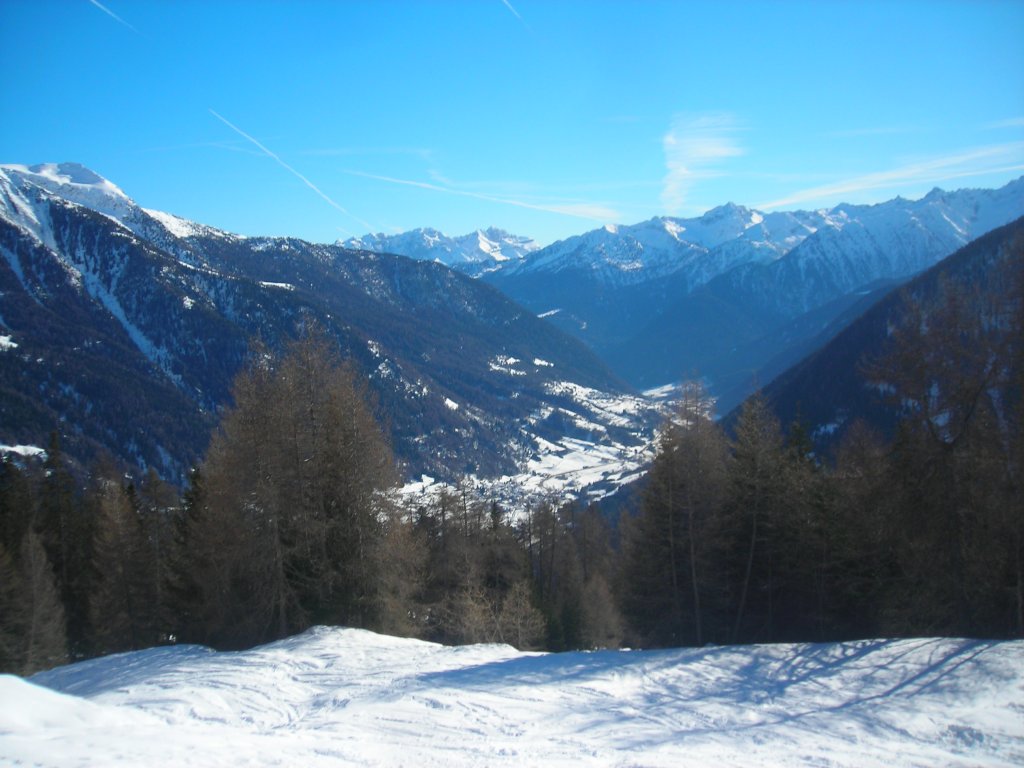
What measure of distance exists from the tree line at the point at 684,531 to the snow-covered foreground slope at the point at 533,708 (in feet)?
13.2

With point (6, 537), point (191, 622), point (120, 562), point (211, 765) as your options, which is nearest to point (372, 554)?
point (191, 622)

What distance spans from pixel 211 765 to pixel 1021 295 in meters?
20.8

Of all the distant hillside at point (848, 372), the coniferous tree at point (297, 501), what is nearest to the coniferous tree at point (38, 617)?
the coniferous tree at point (297, 501)

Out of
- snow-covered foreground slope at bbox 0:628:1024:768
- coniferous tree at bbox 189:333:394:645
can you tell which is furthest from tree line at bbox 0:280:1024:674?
snow-covered foreground slope at bbox 0:628:1024:768

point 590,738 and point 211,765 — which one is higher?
point 211,765

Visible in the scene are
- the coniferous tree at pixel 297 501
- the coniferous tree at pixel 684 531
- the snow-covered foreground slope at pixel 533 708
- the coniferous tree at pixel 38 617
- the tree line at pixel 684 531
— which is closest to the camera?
the snow-covered foreground slope at pixel 533 708

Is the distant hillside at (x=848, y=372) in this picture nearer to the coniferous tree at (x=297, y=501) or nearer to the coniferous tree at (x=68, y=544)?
the coniferous tree at (x=297, y=501)

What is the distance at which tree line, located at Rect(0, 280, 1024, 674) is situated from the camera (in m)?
17.7

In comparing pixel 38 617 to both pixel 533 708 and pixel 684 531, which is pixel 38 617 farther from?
pixel 684 531

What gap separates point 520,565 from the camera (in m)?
39.4

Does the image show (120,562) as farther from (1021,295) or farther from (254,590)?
(1021,295)

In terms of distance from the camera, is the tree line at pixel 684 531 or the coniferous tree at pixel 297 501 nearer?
the tree line at pixel 684 531

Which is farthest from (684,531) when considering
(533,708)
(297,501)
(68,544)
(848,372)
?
(848,372)

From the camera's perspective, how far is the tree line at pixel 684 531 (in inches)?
696
